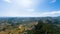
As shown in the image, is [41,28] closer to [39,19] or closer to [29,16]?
[39,19]

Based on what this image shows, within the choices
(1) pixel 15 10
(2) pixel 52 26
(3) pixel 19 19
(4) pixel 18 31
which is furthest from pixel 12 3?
(2) pixel 52 26

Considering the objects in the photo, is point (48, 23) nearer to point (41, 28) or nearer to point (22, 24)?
point (41, 28)

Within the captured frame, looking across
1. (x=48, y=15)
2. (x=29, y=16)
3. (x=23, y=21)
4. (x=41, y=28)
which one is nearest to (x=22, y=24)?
(x=23, y=21)

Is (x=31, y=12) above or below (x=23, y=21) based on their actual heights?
above

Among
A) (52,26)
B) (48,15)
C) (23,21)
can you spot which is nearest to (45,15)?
(48,15)

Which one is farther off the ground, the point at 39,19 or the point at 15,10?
Answer: the point at 15,10

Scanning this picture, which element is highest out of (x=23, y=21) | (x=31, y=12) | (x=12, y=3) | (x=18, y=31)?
(x=12, y=3)

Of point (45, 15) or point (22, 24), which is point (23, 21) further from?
point (45, 15)
